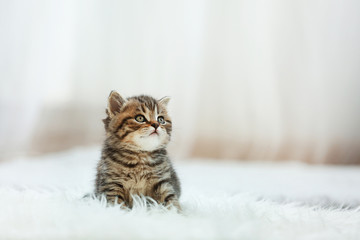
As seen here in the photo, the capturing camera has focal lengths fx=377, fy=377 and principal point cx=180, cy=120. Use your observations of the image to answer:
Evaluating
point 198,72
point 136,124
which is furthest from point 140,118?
point 198,72

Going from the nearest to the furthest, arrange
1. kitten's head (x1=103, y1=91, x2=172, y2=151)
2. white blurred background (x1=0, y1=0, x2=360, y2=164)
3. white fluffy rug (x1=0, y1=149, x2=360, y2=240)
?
white fluffy rug (x1=0, y1=149, x2=360, y2=240) → kitten's head (x1=103, y1=91, x2=172, y2=151) → white blurred background (x1=0, y1=0, x2=360, y2=164)

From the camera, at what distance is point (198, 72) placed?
1.98 m

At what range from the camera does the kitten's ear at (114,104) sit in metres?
0.71

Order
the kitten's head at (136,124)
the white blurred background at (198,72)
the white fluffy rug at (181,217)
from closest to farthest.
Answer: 1. the white fluffy rug at (181,217)
2. the kitten's head at (136,124)
3. the white blurred background at (198,72)

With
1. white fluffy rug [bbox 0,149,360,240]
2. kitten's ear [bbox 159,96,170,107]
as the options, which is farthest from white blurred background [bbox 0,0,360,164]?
kitten's ear [bbox 159,96,170,107]

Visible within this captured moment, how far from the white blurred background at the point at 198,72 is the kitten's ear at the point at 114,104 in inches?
41.8

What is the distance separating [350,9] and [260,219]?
1.72m

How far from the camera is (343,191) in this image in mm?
1153

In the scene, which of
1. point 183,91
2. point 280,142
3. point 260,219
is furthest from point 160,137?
point 280,142

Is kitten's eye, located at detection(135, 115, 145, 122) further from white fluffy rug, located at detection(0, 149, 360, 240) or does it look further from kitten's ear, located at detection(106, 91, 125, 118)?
white fluffy rug, located at detection(0, 149, 360, 240)

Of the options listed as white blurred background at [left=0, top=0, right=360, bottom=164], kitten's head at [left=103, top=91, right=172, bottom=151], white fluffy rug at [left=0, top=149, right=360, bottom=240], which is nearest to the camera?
white fluffy rug at [left=0, top=149, right=360, bottom=240]

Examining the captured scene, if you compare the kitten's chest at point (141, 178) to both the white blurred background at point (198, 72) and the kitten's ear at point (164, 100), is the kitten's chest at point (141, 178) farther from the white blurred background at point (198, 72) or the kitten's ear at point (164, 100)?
the white blurred background at point (198, 72)

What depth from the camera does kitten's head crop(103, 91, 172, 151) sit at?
2.33 feet

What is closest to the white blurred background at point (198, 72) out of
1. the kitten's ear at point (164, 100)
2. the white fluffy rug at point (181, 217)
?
the white fluffy rug at point (181, 217)
